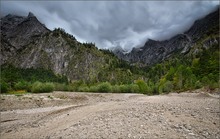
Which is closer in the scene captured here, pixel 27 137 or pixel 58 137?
pixel 58 137

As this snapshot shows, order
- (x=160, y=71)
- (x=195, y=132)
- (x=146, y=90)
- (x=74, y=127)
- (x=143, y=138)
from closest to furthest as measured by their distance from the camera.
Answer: (x=143, y=138) < (x=195, y=132) < (x=74, y=127) < (x=146, y=90) < (x=160, y=71)

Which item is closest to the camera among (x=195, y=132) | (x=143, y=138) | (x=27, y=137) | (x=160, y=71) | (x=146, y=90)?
(x=143, y=138)

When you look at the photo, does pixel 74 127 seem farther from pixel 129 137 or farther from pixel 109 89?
pixel 109 89

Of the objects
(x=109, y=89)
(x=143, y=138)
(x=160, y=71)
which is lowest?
(x=143, y=138)

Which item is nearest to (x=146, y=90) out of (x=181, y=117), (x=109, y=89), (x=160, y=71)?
(x=109, y=89)

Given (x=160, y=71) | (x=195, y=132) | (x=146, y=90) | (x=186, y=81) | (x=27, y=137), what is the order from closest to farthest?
(x=195, y=132) < (x=27, y=137) < (x=186, y=81) < (x=146, y=90) < (x=160, y=71)

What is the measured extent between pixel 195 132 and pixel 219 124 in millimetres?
3685

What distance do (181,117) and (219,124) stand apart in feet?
7.88

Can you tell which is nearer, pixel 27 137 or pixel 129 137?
pixel 129 137

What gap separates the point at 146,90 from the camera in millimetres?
96375

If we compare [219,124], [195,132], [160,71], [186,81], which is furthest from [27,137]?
[160,71]

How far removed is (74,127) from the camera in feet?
42.9

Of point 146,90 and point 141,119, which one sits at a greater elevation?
point 146,90

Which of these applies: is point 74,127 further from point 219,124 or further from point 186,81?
point 186,81
